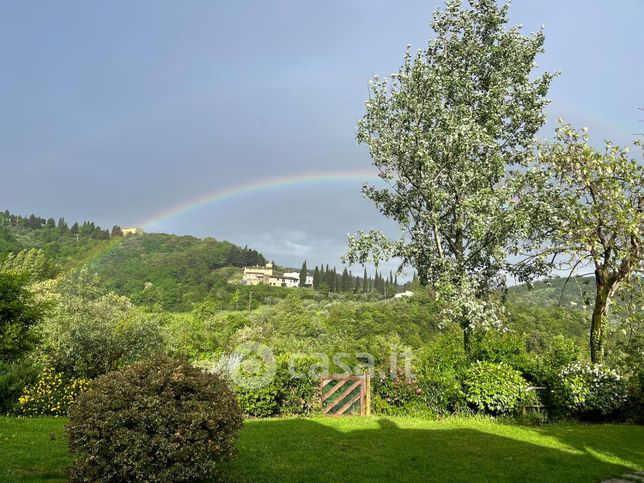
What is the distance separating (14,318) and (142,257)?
114m

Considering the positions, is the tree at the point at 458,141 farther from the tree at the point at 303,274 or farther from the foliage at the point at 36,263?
the tree at the point at 303,274

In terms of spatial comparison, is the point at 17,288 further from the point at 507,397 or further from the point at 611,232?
the point at 611,232

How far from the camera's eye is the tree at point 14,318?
54.3ft

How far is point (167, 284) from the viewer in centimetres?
10056

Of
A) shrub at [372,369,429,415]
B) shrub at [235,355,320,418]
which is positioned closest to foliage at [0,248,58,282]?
shrub at [235,355,320,418]

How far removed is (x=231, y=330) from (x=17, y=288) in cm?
3630

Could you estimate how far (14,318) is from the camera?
673 inches

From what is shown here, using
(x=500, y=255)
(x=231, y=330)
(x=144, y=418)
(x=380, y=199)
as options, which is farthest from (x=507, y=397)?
(x=231, y=330)

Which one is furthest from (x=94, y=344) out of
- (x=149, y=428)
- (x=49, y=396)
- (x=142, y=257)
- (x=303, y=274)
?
(x=303, y=274)

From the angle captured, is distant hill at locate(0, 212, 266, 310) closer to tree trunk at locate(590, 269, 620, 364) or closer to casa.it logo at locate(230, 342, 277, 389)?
casa.it logo at locate(230, 342, 277, 389)

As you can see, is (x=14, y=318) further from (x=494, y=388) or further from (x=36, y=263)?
(x=36, y=263)

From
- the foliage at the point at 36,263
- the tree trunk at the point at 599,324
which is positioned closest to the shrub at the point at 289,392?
the tree trunk at the point at 599,324

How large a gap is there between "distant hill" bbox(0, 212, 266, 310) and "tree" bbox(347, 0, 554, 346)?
73.4m

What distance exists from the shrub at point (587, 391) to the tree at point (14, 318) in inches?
751
